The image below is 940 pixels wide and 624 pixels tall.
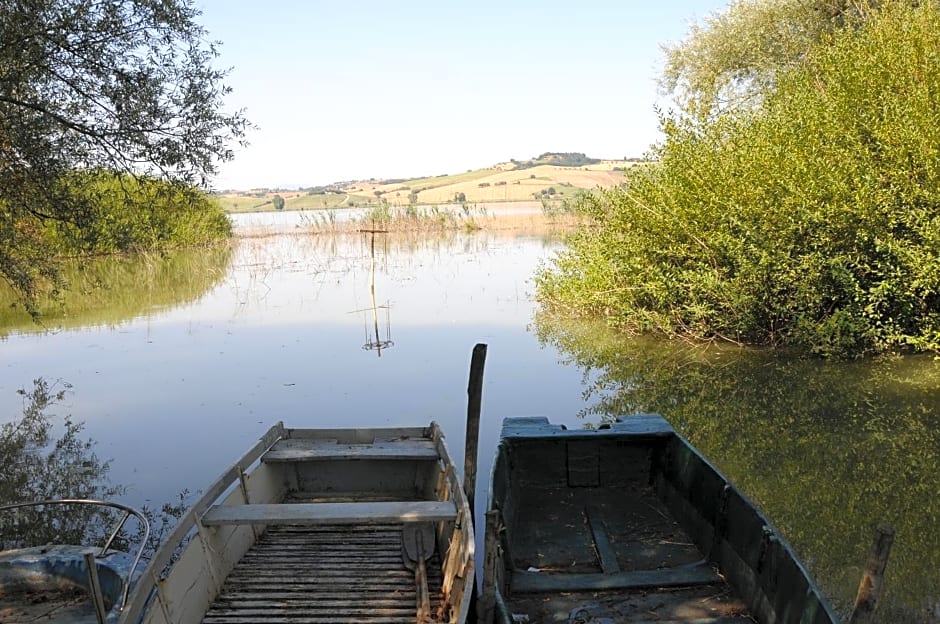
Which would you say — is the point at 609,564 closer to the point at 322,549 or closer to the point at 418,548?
the point at 418,548

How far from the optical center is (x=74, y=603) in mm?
4809

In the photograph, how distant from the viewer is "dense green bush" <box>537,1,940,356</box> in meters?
9.76

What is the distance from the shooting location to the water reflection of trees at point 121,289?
16.9 m

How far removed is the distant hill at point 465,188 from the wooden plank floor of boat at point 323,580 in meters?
55.0

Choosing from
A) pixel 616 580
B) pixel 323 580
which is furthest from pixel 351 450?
pixel 616 580

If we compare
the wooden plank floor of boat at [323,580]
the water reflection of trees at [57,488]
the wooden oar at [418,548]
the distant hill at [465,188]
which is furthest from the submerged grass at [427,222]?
the wooden oar at [418,548]

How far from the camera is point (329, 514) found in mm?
4715

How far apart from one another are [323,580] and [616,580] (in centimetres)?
192

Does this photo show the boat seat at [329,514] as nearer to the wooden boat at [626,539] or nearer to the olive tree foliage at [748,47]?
the wooden boat at [626,539]

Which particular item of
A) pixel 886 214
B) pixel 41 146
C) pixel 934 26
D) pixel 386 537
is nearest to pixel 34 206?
pixel 41 146

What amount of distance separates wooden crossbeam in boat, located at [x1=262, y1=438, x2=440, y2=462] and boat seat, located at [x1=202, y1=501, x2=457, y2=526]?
1.38 metres

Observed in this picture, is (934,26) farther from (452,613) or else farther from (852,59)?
(452,613)

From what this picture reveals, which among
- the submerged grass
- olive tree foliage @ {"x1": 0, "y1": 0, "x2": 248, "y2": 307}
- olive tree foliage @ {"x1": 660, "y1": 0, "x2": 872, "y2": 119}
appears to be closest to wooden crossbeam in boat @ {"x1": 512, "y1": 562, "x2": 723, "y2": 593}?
olive tree foliage @ {"x1": 0, "y1": 0, "x2": 248, "y2": 307}

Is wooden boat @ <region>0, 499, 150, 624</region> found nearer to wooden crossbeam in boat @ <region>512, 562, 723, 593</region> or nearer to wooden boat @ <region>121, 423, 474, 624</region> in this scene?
wooden boat @ <region>121, 423, 474, 624</region>
